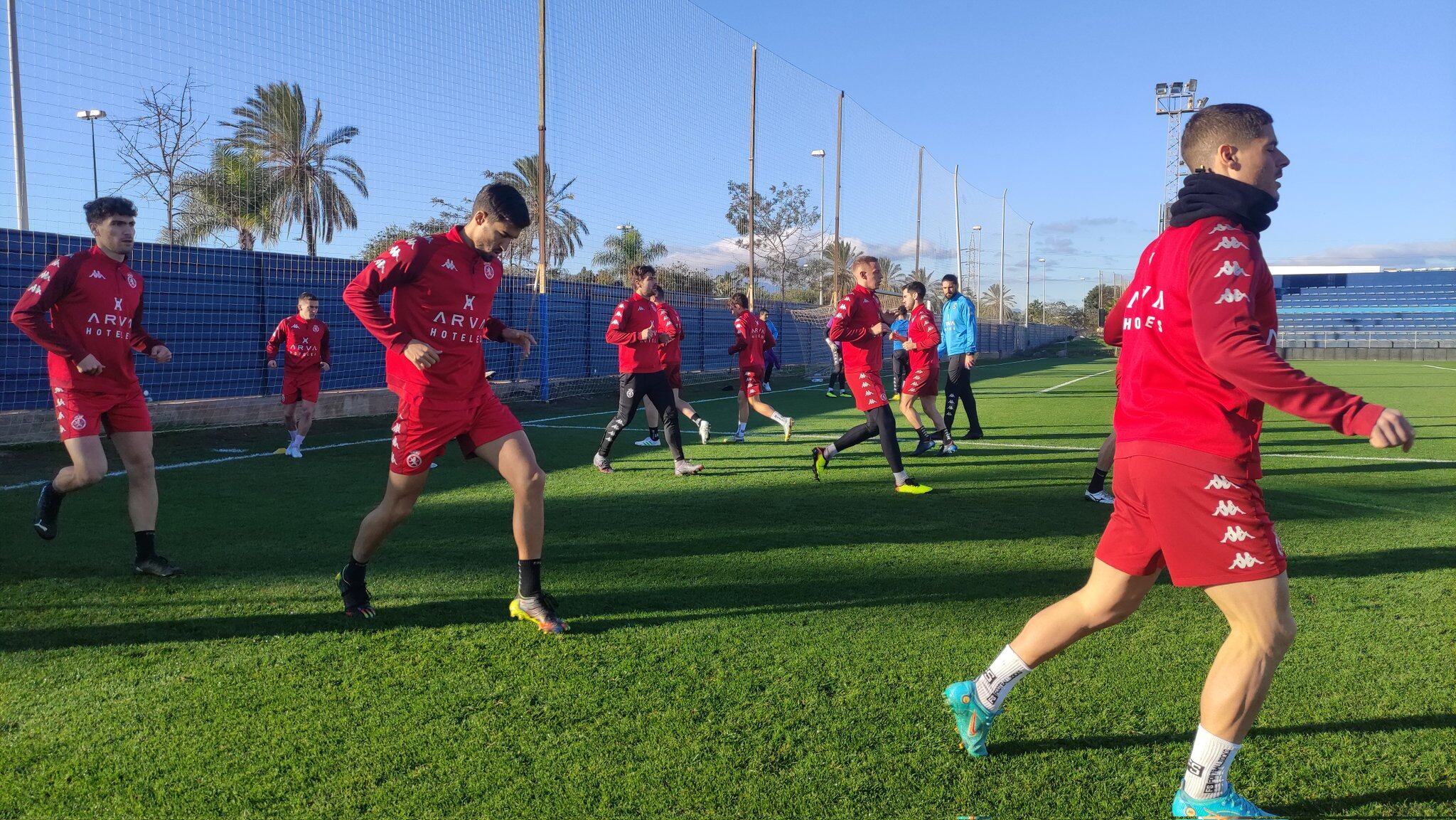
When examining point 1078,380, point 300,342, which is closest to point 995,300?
point 1078,380

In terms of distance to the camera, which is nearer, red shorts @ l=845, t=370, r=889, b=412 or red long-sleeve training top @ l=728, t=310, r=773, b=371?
red shorts @ l=845, t=370, r=889, b=412

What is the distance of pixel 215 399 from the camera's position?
13.9 m

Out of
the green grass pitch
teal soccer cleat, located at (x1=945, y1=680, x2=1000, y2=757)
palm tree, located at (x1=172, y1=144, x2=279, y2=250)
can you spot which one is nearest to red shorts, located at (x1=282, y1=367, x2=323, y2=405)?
the green grass pitch

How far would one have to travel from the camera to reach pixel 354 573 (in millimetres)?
4664

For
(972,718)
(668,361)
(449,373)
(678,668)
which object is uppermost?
(449,373)

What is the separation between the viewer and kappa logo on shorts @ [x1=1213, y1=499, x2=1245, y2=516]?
105 inches

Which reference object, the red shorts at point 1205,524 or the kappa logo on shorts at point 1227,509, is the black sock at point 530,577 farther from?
the kappa logo on shorts at point 1227,509

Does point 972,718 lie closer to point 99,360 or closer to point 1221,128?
point 1221,128

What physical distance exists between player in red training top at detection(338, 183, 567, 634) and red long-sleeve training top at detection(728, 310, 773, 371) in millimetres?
8231

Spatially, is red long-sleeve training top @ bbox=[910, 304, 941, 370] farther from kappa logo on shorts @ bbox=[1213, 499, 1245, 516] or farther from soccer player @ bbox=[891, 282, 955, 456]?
kappa logo on shorts @ bbox=[1213, 499, 1245, 516]

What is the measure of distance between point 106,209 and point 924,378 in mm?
8281

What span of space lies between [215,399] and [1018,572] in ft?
40.7

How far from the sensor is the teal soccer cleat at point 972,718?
3.16 meters

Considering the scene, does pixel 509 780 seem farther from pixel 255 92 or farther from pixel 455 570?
pixel 255 92
